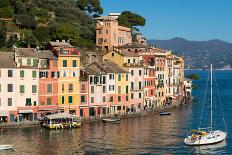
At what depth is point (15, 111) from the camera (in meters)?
88.4

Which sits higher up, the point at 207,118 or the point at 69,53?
the point at 69,53

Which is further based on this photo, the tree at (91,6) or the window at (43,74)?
the tree at (91,6)

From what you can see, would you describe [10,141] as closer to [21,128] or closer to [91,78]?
[21,128]

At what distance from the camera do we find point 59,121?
283ft

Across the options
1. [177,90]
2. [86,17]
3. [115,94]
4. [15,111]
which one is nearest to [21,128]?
[15,111]

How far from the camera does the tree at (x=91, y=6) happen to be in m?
161

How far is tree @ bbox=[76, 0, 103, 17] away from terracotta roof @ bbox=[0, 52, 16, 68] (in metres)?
73.0

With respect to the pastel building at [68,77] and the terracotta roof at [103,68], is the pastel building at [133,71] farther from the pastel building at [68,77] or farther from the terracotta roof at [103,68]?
the pastel building at [68,77]

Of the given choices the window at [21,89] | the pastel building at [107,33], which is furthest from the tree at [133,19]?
the window at [21,89]

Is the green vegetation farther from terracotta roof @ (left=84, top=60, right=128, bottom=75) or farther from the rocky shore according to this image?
the rocky shore

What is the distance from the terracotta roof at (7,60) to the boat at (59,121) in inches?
429

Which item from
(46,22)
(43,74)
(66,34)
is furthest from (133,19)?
(43,74)

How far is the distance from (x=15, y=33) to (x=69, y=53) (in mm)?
28226

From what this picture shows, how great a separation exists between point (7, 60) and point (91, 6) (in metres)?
78.3
